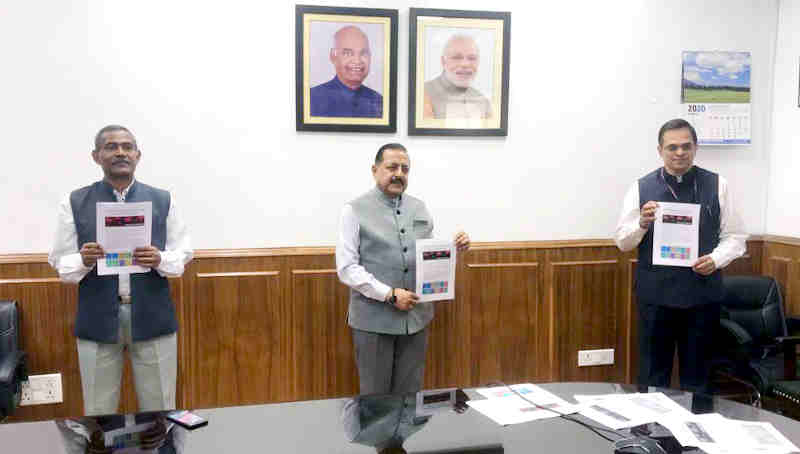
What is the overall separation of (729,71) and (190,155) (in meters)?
3.24

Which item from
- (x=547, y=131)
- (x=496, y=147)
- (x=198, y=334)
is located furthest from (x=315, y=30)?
(x=198, y=334)

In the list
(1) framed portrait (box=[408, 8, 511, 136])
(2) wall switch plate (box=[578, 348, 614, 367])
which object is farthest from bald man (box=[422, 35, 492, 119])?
(2) wall switch plate (box=[578, 348, 614, 367])

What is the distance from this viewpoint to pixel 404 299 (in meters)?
2.77

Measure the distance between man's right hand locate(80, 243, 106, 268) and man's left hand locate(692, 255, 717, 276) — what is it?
2.65 m

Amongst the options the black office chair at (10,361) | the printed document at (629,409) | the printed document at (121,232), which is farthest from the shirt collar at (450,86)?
the black office chair at (10,361)

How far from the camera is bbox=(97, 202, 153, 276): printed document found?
2475 mm

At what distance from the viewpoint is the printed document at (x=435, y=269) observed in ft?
9.34

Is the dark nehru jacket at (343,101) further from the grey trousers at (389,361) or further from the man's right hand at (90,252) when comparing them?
the man's right hand at (90,252)

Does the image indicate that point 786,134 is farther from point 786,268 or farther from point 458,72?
point 458,72

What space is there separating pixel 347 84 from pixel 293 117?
348 millimetres

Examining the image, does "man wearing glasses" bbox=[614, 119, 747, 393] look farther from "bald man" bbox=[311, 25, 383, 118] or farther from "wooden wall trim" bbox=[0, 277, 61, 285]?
"wooden wall trim" bbox=[0, 277, 61, 285]

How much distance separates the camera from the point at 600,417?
180 cm

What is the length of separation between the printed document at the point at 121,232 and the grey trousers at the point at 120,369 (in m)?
0.19

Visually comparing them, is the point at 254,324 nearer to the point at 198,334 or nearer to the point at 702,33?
the point at 198,334
